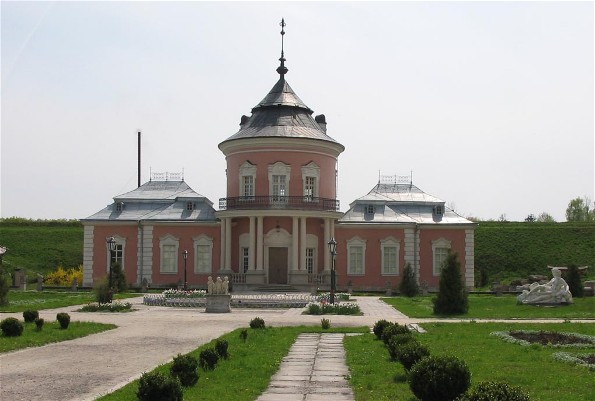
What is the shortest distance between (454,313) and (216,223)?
20256 mm

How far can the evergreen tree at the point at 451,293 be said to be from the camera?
25125mm

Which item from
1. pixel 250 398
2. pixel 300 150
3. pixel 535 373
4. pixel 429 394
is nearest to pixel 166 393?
pixel 250 398

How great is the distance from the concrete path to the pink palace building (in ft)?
78.3

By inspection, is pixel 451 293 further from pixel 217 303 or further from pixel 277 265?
pixel 277 265

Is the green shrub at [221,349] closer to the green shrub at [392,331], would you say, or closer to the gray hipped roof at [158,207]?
the green shrub at [392,331]

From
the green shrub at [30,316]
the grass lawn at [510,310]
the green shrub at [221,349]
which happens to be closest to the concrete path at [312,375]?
the green shrub at [221,349]

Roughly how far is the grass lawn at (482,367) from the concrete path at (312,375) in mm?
218

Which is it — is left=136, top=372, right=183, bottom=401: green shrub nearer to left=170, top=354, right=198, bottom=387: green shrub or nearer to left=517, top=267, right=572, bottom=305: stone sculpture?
left=170, top=354, right=198, bottom=387: green shrub

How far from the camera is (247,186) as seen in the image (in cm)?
4194

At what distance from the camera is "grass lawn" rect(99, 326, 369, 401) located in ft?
33.1

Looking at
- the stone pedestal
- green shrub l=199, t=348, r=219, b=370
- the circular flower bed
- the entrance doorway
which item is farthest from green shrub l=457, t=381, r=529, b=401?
the entrance doorway

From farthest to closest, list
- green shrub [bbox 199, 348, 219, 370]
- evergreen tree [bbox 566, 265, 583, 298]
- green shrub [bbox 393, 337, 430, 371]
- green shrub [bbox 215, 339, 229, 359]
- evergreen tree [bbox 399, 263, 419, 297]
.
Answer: evergreen tree [bbox 399, 263, 419, 297]
evergreen tree [bbox 566, 265, 583, 298]
green shrub [bbox 215, 339, 229, 359]
green shrub [bbox 199, 348, 219, 370]
green shrub [bbox 393, 337, 430, 371]

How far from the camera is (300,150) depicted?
41219 millimetres

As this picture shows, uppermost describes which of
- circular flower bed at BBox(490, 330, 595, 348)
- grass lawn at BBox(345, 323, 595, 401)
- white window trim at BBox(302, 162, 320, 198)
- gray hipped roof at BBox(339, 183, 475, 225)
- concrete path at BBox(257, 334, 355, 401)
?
white window trim at BBox(302, 162, 320, 198)
